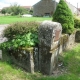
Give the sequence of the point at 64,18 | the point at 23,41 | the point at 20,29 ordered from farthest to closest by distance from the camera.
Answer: the point at 64,18 < the point at 20,29 < the point at 23,41

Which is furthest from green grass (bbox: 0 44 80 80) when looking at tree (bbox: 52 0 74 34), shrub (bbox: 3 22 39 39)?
tree (bbox: 52 0 74 34)

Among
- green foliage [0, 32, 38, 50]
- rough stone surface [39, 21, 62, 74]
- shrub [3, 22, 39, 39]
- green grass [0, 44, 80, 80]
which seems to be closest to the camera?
green grass [0, 44, 80, 80]

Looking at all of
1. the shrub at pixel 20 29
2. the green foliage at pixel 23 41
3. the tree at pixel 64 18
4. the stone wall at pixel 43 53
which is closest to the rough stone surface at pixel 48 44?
the stone wall at pixel 43 53

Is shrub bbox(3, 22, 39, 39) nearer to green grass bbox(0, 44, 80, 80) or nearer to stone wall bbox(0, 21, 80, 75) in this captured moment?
stone wall bbox(0, 21, 80, 75)

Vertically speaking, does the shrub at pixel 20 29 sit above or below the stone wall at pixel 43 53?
above

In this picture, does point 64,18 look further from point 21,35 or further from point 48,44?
point 48,44

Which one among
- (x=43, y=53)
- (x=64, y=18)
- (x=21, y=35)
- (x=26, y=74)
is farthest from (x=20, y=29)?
(x=64, y=18)

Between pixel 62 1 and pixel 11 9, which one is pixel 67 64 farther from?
pixel 11 9

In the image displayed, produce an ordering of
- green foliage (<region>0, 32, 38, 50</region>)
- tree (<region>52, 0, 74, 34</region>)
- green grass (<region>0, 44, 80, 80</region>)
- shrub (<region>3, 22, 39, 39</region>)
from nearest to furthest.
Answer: green grass (<region>0, 44, 80, 80</region>) → green foliage (<region>0, 32, 38, 50</region>) → shrub (<region>3, 22, 39, 39</region>) → tree (<region>52, 0, 74, 34</region>)

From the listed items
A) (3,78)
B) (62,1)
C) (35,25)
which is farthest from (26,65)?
(62,1)

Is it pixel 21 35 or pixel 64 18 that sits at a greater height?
pixel 64 18

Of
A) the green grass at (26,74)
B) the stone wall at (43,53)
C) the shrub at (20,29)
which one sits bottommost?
the green grass at (26,74)

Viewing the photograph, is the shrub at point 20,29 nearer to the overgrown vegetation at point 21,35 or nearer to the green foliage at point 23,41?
the overgrown vegetation at point 21,35

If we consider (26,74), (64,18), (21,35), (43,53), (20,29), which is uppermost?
(64,18)
